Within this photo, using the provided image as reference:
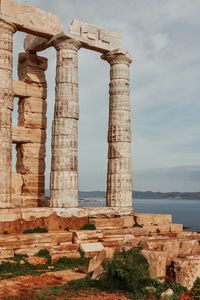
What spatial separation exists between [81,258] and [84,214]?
11.9 ft

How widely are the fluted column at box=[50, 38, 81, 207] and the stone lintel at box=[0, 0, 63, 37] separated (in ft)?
2.98

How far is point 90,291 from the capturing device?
1230cm

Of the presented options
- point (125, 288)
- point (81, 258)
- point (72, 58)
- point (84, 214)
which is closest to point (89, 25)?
point (72, 58)

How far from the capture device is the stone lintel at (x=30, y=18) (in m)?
21.3

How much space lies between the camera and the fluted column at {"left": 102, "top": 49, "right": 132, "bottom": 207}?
80.1ft

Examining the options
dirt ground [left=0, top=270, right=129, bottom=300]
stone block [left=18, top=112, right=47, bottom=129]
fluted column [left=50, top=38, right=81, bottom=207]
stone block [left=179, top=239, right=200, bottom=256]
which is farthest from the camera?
stone block [left=18, top=112, right=47, bottom=129]

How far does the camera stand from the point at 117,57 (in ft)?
82.7

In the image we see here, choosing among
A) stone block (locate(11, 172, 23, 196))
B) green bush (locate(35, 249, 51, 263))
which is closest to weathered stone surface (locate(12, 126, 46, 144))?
stone block (locate(11, 172, 23, 196))

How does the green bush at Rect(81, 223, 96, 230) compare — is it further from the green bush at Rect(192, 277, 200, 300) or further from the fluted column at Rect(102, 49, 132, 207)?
the green bush at Rect(192, 277, 200, 300)

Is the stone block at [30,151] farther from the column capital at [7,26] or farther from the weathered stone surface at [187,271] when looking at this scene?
the weathered stone surface at [187,271]

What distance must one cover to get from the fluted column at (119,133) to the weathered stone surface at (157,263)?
1121 centimetres

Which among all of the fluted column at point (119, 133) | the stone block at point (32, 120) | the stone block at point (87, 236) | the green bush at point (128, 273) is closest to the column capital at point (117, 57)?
the fluted column at point (119, 133)

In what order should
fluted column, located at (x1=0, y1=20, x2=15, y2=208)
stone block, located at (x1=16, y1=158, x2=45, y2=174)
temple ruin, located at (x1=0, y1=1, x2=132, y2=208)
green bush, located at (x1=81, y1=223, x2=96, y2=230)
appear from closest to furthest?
fluted column, located at (x1=0, y1=20, x2=15, y2=208)
temple ruin, located at (x1=0, y1=1, x2=132, y2=208)
green bush, located at (x1=81, y1=223, x2=96, y2=230)
stone block, located at (x1=16, y1=158, x2=45, y2=174)

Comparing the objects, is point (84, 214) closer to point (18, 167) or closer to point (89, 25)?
point (18, 167)
